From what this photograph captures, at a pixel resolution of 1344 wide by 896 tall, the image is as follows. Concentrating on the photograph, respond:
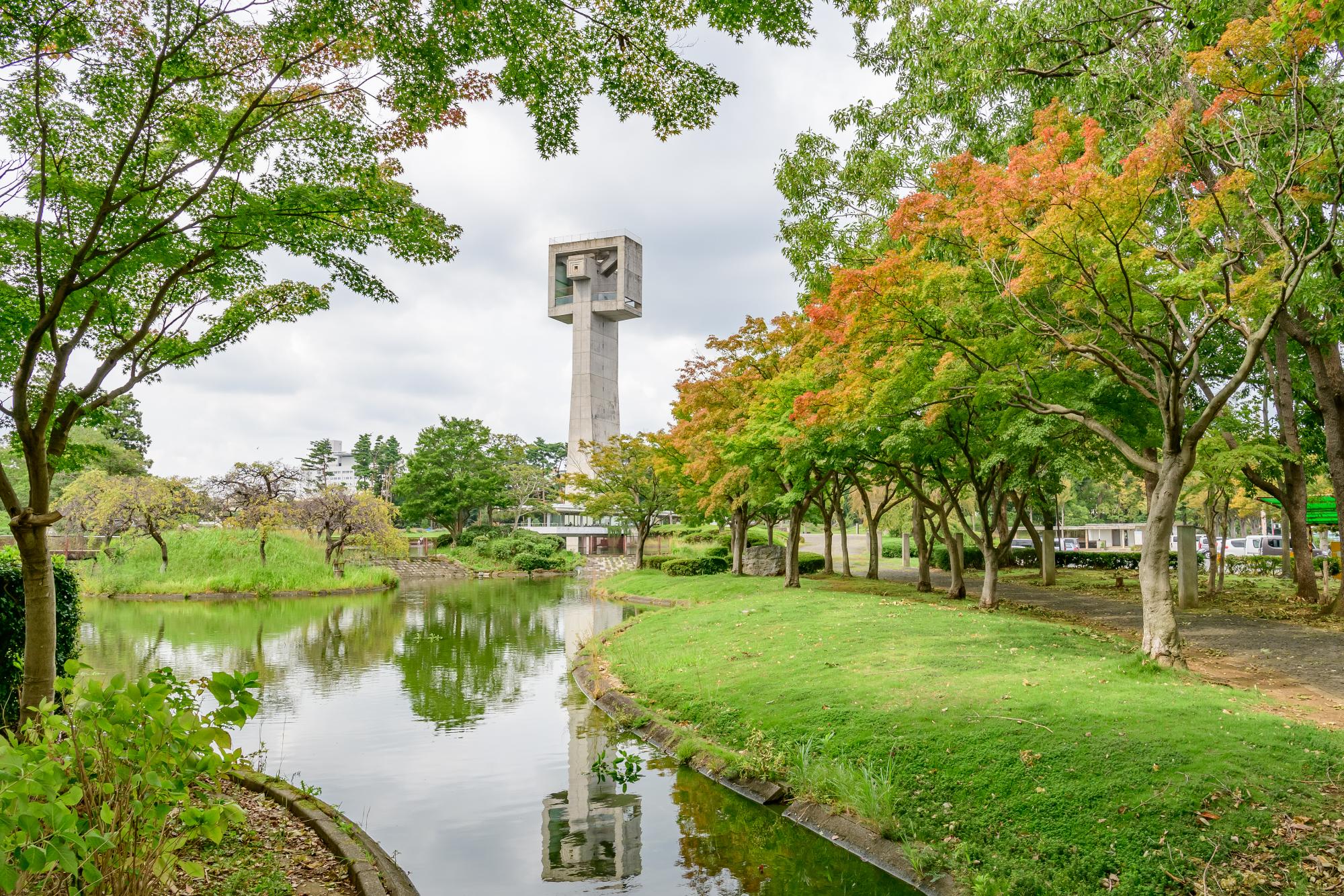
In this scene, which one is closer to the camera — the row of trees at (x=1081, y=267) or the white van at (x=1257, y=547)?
the row of trees at (x=1081, y=267)

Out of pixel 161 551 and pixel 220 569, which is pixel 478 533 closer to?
pixel 220 569

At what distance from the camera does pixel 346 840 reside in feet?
16.5

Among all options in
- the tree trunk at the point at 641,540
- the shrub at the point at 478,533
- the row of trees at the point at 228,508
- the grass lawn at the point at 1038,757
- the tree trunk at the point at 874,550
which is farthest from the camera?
the shrub at the point at 478,533

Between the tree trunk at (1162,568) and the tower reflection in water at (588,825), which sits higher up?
the tree trunk at (1162,568)

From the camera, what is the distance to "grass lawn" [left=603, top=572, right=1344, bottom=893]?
15.7 feet

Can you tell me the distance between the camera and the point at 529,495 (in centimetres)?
4972

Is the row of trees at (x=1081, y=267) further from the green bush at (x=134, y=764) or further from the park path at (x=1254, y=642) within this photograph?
the green bush at (x=134, y=764)

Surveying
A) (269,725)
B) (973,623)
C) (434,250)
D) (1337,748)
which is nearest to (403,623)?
(269,725)

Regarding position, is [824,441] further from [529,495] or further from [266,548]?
[529,495]

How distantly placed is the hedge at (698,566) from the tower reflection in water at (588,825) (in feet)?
60.7

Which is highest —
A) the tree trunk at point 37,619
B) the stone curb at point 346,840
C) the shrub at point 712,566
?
the tree trunk at point 37,619

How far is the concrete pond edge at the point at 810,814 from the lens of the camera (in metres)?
5.32

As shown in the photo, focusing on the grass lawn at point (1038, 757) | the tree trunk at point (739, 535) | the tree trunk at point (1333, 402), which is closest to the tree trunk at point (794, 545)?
the tree trunk at point (739, 535)

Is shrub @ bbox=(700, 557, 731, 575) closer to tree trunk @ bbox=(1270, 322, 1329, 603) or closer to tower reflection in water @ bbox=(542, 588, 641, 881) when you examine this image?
tree trunk @ bbox=(1270, 322, 1329, 603)
